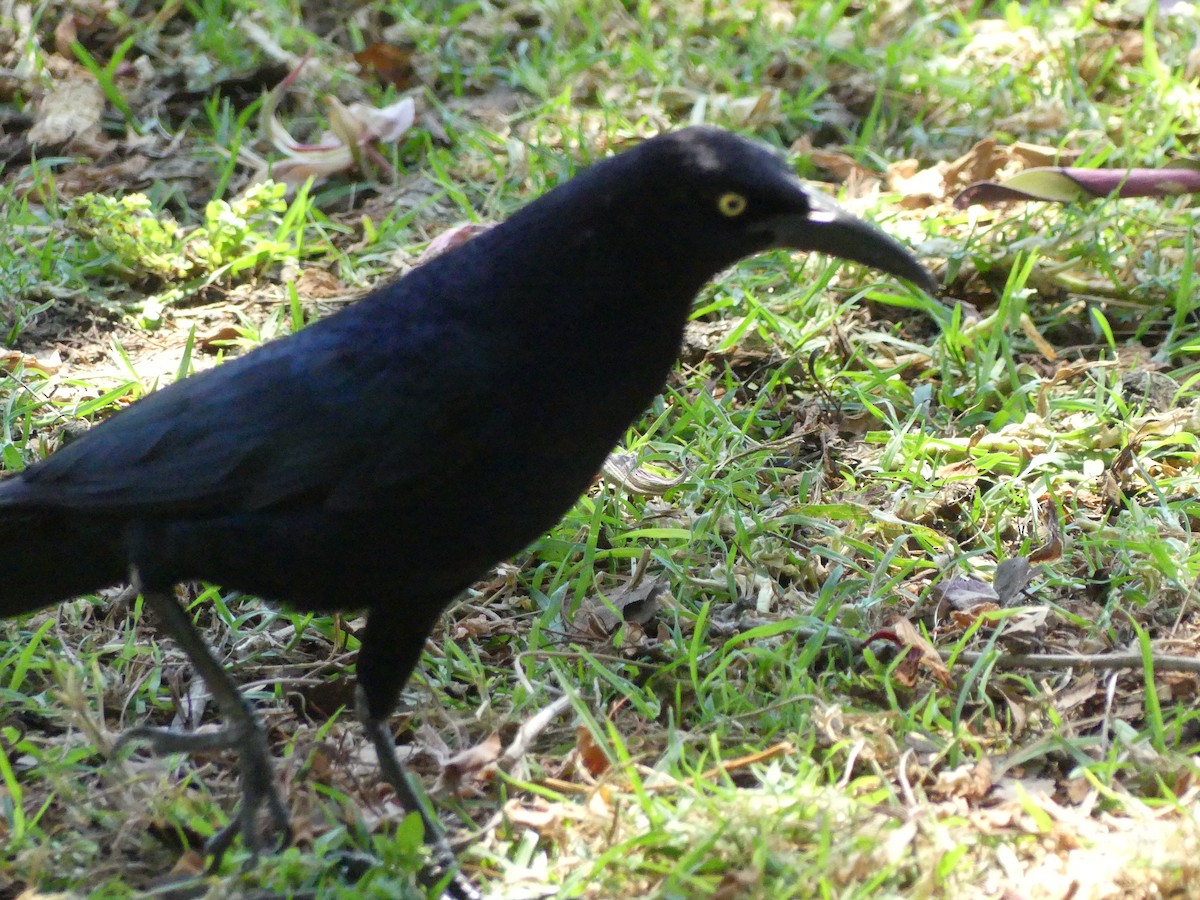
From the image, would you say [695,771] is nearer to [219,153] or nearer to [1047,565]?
[1047,565]

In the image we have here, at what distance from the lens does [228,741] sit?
98.5 inches

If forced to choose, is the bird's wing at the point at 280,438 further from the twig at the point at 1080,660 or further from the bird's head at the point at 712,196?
the twig at the point at 1080,660

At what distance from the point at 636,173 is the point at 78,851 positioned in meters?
1.58

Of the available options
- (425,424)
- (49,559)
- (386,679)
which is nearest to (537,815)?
(386,679)

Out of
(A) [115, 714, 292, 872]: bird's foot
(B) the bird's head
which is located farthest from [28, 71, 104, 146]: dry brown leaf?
(B) the bird's head

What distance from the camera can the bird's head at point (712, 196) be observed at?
2.42m

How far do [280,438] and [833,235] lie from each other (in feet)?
3.63

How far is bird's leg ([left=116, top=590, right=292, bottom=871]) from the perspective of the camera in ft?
7.90

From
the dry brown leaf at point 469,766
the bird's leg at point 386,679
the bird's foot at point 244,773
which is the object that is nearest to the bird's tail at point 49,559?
the bird's foot at point 244,773

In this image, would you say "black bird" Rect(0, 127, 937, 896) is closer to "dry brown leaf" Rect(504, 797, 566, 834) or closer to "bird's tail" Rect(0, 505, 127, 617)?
"bird's tail" Rect(0, 505, 127, 617)

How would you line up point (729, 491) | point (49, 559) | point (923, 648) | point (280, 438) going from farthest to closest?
point (729, 491) < point (923, 648) < point (49, 559) < point (280, 438)

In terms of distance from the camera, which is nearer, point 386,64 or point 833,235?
point 833,235

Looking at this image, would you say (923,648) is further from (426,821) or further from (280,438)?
(280,438)

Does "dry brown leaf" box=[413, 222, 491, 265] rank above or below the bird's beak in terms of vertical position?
below
